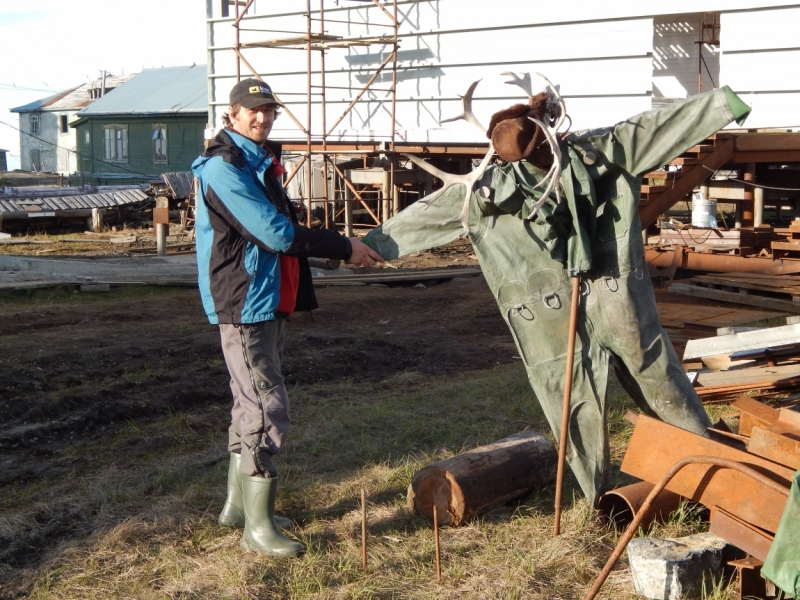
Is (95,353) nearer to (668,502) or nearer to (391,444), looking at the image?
(391,444)

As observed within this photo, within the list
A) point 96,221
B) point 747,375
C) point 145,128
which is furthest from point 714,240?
point 145,128

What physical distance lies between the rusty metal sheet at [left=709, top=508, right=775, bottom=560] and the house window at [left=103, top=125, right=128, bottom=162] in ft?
134

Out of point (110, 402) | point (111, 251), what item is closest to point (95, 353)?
point (110, 402)

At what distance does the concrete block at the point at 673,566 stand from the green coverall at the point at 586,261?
2.28 feet

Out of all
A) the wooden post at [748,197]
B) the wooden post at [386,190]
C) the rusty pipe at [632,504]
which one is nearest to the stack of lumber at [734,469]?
the rusty pipe at [632,504]

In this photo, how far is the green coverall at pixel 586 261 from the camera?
4.33 meters

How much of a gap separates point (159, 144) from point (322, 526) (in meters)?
37.5

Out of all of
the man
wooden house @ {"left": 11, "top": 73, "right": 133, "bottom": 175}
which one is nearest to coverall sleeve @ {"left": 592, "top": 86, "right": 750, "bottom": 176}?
the man

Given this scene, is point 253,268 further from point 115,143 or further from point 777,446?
point 115,143

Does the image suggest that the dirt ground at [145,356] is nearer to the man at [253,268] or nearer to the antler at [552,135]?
the man at [253,268]

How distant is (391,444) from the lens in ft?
20.3

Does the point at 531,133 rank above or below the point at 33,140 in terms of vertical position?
below

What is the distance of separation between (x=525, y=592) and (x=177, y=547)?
5.50ft

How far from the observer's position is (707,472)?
13.2 ft
